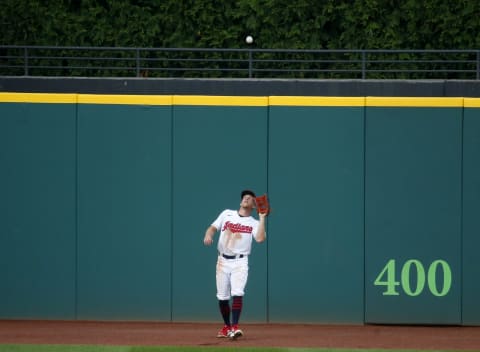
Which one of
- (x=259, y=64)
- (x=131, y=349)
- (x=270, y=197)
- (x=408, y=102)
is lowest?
(x=131, y=349)

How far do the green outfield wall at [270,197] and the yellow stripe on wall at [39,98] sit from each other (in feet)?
0.06

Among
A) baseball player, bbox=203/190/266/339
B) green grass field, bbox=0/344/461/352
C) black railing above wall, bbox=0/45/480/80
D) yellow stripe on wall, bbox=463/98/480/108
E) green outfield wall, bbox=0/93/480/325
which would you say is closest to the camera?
green grass field, bbox=0/344/461/352

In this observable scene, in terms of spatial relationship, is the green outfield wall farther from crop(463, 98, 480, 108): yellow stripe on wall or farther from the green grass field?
the green grass field

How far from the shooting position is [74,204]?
44.7 ft

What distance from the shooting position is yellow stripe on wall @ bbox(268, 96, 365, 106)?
13516 millimetres

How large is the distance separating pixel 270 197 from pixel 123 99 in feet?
7.92

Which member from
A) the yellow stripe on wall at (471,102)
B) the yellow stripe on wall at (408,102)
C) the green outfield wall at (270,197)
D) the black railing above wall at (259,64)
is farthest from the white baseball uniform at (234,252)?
the black railing above wall at (259,64)

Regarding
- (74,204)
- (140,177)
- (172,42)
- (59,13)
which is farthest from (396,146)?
(59,13)

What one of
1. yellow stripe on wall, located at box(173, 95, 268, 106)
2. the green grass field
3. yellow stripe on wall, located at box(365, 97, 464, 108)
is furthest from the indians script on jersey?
yellow stripe on wall, located at box(365, 97, 464, 108)

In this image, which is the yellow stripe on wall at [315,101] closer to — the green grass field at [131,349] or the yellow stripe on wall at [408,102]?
the yellow stripe on wall at [408,102]

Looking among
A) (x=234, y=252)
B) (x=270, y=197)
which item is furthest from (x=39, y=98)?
(x=234, y=252)

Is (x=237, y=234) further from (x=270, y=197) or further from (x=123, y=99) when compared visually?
(x=123, y=99)

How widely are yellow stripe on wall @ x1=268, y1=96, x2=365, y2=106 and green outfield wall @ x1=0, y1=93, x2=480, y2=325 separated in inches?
0.8

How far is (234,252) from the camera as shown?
1184 cm
